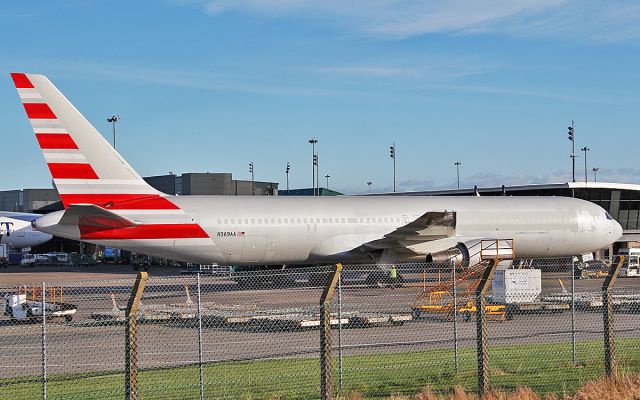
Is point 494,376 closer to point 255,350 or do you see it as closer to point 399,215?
point 255,350

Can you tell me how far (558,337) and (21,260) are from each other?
70.7m

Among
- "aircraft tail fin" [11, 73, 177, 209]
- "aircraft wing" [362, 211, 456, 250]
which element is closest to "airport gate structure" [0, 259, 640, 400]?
"aircraft tail fin" [11, 73, 177, 209]

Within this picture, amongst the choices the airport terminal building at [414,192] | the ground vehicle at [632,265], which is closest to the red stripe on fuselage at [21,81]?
the airport terminal building at [414,192]

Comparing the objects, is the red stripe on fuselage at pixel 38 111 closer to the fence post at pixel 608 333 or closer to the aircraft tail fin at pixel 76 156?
the aircraft tail fin at pixel 76 156

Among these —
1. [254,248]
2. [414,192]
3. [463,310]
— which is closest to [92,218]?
[254,248]

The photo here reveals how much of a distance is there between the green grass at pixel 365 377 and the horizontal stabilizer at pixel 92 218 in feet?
48.8

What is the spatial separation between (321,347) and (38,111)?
2137 cm

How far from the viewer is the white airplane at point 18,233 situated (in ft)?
271

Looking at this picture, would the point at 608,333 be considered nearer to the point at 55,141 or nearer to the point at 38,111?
the point at 55,141

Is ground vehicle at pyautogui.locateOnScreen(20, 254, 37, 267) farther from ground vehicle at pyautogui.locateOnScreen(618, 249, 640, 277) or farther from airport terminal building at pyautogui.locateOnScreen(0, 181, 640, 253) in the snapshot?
ground vehicle at pyautogui.locateOnScreen(618, 249, 640, 277)

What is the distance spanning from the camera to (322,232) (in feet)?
121

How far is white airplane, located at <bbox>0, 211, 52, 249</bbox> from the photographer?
271ft

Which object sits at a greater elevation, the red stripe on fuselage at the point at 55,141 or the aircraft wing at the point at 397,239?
the red stripe on fuselage at the point at 55,141

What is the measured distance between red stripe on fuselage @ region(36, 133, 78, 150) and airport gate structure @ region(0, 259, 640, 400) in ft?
19.4
